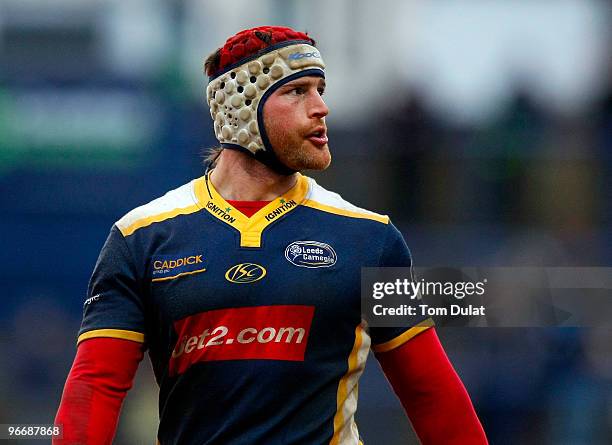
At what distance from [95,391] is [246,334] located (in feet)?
1.61

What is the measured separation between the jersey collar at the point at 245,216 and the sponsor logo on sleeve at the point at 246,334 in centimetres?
24

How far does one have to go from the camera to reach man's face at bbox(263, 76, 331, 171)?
4320 millimetres

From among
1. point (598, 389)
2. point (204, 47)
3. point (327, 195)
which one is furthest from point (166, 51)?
point (327, 195)

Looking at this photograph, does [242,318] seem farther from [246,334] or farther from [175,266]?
[175,266]

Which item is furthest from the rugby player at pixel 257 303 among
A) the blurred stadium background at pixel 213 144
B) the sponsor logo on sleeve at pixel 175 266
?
the blurred stadium background at pixel 213 144

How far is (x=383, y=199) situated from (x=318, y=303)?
7705 millimetres

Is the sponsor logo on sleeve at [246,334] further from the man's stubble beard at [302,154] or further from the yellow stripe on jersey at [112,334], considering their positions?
the man's stubble beard at [302,154]

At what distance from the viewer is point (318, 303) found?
4.16 meters

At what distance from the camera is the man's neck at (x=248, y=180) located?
4398 mm

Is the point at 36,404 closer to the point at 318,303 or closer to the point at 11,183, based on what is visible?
the point at 11,183

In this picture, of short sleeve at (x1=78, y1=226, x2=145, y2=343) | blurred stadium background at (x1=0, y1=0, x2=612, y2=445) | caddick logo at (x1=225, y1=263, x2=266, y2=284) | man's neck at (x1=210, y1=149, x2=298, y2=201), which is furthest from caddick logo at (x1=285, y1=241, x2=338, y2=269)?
blurred stadium background at (x1=0, y1=0, x2=612, y2=445)

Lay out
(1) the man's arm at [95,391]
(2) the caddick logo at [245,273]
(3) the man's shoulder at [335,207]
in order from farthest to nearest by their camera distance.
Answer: (3) the man's shoulder at [335,207], (2) the caddick logo at [245,273], (1) the man's arm at [95,391]

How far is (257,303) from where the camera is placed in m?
4.13

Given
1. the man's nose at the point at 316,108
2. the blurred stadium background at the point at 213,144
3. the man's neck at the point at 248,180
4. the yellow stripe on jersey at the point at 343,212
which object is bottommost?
the blurred stadium background at the point at 213,144
